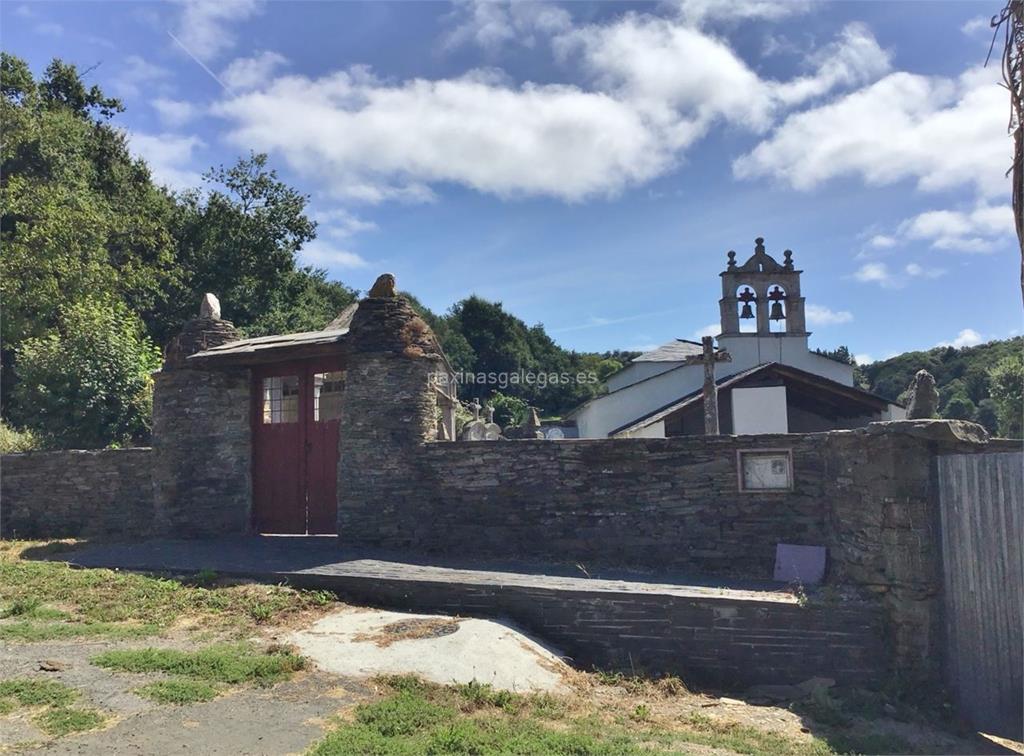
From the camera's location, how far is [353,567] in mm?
7938

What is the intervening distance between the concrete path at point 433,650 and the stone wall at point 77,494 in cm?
554

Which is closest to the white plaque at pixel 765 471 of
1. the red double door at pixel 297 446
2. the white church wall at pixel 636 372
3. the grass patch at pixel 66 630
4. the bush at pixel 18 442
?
the red double door at pixel 297 446

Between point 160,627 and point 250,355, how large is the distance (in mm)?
4458

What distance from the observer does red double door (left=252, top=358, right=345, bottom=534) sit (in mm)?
10148

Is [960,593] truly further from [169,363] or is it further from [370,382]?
[169,363]

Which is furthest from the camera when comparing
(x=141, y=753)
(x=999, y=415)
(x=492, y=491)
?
(x=999, y=415)

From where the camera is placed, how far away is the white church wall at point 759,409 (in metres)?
16.1

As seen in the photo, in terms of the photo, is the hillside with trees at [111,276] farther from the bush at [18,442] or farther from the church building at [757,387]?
the church building at [757,387]

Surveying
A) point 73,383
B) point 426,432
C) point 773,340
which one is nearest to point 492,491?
point 426,432

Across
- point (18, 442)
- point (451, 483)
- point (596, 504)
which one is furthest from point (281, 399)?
point (18, 442)

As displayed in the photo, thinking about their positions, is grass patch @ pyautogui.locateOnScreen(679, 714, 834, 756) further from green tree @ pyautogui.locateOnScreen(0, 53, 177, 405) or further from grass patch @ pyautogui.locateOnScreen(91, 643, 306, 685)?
green tree @ pyautogui.locateOnScreen(0, 53, 177, 405)

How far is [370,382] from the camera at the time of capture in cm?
927

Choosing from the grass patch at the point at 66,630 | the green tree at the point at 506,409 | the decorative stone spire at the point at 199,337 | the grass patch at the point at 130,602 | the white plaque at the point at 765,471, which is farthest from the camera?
the green tree at the point at 506,409

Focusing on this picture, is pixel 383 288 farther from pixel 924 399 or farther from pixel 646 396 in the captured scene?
pixel 646 396
